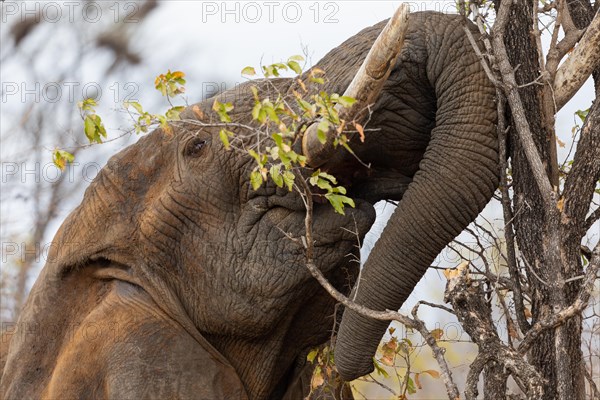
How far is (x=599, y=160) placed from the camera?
15.4 ft

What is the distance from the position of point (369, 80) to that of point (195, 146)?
1.19m

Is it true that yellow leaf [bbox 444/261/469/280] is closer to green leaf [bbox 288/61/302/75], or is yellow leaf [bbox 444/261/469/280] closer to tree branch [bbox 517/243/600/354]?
tree branch [bbox 517/243/600/354]

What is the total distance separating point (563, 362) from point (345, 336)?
1034mm

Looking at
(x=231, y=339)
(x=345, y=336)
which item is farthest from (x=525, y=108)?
(x=231, y=339)

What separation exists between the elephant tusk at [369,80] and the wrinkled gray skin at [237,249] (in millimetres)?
211

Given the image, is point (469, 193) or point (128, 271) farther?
point (128, 271)

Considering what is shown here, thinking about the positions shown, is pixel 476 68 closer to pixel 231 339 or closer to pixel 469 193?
pixel 469 193

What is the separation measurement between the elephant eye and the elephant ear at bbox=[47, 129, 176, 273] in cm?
10

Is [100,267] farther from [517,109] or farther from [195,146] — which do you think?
[517,109]

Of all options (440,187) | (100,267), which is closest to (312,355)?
(100,267)

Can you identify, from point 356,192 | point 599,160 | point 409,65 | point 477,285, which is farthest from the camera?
point 356,192

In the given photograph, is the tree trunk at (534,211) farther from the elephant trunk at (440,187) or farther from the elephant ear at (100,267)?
the elephant ear at (100,267)

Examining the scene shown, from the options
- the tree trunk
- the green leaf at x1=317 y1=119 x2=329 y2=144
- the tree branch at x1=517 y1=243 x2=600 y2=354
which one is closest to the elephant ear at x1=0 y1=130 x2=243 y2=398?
the green leaf at x1=317 y1=119 x2=329 y2=144

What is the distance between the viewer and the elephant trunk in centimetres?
484
